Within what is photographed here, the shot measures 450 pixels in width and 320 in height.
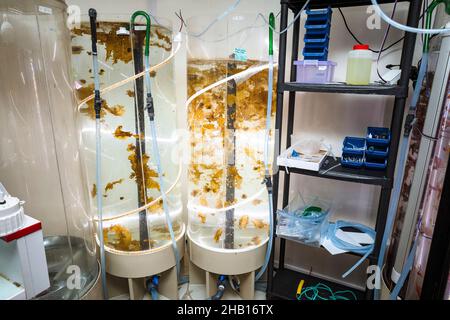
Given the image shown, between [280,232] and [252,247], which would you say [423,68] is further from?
[252,247]

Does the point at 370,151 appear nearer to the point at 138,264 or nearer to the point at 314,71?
the point at 314,71

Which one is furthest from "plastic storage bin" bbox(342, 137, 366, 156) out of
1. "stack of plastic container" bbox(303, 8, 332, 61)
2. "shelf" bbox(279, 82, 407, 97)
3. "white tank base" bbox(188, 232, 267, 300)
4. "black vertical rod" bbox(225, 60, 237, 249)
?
"white tank base" bbox(188, 232, 267, 300)

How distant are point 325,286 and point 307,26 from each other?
1325 mm

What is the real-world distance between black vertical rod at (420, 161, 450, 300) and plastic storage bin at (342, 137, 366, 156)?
0.36 metres

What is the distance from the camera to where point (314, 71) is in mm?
1282

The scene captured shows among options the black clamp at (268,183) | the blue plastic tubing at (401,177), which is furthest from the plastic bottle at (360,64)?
the black clamp at (268,183)

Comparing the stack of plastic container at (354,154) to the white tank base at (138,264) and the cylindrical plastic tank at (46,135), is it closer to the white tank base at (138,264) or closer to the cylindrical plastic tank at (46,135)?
the white tank base at (138,264)

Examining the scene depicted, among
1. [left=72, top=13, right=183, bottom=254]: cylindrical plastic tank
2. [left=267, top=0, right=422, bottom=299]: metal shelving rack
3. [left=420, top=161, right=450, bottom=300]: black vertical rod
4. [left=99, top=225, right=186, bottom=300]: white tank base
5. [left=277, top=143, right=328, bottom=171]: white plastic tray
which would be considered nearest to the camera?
[left=420, top=161, right=450, bottom=300]: black vertical rod

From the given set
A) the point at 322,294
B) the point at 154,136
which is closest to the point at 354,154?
the point at 322,294

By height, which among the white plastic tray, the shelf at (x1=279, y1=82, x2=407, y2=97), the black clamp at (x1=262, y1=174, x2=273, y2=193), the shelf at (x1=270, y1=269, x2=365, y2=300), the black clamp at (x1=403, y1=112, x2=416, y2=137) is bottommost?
the shelf at (x1=270, y1=269, x2=365, y2=300)

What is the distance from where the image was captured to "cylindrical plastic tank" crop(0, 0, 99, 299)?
112 cm

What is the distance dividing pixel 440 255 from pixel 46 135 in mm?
1517

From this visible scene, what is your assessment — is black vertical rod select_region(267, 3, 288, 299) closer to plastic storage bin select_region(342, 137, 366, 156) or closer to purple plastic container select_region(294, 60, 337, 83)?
purple plastic container select_region(294, 60, 337, 83)

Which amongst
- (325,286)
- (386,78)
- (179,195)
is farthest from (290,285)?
(386,78)
